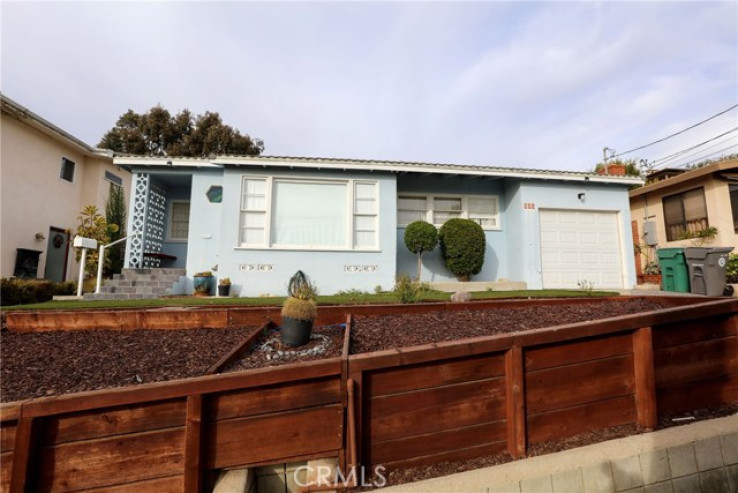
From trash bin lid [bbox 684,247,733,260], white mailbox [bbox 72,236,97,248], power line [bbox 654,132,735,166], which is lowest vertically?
trash bin lid [bbox 684,247,733,260]

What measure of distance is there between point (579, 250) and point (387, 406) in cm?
938

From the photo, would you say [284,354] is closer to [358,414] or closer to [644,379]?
[358,414]

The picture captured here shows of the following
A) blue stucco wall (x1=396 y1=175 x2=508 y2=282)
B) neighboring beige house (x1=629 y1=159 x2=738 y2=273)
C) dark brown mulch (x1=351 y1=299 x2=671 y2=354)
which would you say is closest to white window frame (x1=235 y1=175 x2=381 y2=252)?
blue stucco wall (x1=396 y1=175 x2=508 y2=282)

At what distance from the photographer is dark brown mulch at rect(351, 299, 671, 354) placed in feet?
10.5

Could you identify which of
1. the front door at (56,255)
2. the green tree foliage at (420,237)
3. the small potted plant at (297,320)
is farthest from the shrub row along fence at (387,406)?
the front door at (56,255)

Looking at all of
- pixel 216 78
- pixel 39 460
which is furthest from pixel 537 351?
pixel 216 78

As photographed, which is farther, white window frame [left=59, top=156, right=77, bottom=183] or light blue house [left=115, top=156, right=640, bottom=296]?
white window frame [left=59, top=156, right=77, bottom=183]

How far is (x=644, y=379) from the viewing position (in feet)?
8.21

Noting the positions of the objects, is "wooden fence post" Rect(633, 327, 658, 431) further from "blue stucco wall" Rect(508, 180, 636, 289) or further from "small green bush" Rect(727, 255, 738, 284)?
"small green bush" Rect(727, 255, 738, 284)

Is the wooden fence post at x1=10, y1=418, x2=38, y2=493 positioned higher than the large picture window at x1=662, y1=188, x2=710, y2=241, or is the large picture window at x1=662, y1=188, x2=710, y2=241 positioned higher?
the large picture window at x1=662, y1=188, x2=710, y2=241

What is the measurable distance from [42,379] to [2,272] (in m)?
11.3

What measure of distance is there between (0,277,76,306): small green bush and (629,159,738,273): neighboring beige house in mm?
19926

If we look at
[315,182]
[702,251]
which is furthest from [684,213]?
[315,182]

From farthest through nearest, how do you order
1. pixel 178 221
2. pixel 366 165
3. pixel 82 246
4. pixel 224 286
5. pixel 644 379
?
1. pixel 178 221
2. pixel 366 165
3. pixel 224 286
4. pixel 82 246
5. pixel 644 379
